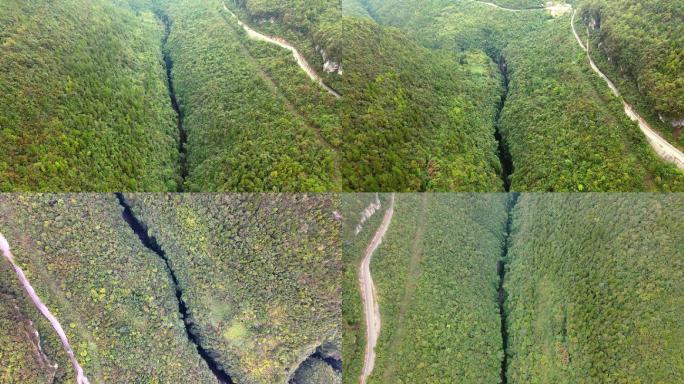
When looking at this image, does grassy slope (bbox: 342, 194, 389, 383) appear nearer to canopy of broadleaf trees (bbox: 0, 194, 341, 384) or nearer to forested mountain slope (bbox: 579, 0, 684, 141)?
canopy of broadleaf trees (bbox: 0, 194, 341, 384)

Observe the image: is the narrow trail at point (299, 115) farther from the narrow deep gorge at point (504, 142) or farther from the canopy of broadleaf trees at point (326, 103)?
the narrow deep gorge at point (504, 142)

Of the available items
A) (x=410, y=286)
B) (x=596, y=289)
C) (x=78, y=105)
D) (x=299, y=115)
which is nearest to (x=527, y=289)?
(x=596, y=289)

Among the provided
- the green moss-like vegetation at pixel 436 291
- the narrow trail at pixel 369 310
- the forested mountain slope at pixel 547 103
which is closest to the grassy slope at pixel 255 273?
the green moss-like vegetation at pixel 436 291

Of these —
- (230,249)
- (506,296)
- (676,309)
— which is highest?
(230,249)

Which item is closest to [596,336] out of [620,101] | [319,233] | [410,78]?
[620,101]

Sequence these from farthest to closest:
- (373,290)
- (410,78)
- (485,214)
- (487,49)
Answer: (487,49)
(410,78)
(485,214)
(373,290)

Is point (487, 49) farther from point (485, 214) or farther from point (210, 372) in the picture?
point (210, 372)
